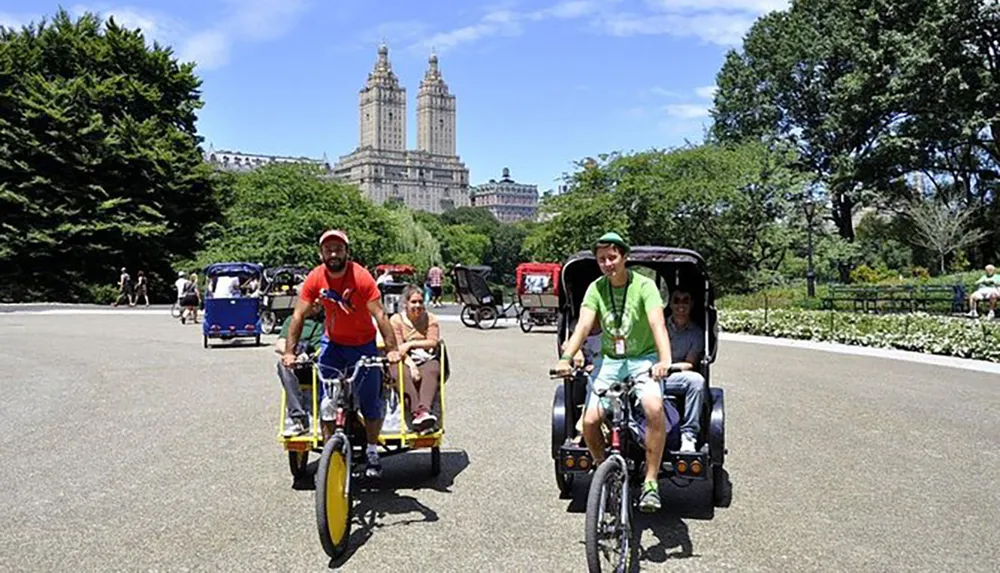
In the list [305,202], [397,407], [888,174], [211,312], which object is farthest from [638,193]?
[397,407]

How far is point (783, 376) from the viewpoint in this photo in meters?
14.8

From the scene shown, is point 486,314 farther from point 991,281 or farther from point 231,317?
point 991,281

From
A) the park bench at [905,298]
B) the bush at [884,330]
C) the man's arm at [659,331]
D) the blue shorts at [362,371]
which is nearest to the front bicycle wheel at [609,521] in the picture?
the man's arm at [659,331]

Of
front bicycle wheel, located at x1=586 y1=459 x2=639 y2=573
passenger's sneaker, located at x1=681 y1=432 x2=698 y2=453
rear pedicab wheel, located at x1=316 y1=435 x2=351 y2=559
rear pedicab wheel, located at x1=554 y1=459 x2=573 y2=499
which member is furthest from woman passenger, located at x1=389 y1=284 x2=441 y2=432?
front bicycle wheel, located at x1=586 y1=459 x2=639 y2=573

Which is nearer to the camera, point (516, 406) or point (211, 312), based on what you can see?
point (516, 406)

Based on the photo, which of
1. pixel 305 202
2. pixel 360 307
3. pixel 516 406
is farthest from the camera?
pixel 305 202

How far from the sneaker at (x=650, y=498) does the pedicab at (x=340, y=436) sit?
1705 millimetres

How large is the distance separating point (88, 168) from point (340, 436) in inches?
1834

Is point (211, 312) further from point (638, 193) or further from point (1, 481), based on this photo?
point (638, 193)

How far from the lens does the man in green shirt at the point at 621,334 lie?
5703 millimetres

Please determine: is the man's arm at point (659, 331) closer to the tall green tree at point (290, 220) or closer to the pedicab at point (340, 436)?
the pedicab at point (340, 436)

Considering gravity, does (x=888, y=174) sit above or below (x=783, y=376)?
above

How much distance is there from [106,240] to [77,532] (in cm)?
4526

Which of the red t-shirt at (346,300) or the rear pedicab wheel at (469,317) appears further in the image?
the rear pedicab wheel at (469,317)
